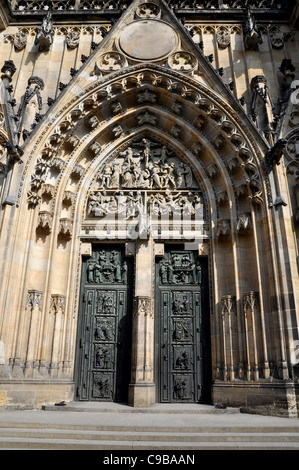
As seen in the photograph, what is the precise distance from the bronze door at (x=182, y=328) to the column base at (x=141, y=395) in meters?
0.55

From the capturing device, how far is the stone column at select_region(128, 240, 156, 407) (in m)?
8.47

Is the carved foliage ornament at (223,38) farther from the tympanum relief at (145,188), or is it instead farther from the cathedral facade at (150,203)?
the tympanum relief at (145,188)

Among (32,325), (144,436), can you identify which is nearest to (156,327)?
(32,325)

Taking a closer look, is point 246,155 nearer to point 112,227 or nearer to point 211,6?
point 112,227

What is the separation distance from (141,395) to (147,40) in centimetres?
1010

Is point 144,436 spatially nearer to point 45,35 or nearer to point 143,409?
point 143,409

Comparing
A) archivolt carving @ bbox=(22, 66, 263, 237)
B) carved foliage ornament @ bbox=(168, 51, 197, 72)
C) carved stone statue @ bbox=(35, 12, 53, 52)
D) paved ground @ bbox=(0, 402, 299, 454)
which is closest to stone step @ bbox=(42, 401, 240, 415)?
paved ground @ bbox=(0, 402, 299, 454)

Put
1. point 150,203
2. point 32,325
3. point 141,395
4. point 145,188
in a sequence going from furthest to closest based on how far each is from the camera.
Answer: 1. point 145,188
2. point 150,203
3. point 32,325
4. point 141,395

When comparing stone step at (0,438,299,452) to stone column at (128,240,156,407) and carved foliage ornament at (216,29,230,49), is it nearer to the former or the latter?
stone column at (128,240,156,407)

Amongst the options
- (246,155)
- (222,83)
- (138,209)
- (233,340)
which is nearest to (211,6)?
(222,83)

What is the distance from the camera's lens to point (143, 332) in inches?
355

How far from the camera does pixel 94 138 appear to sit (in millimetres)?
10828
